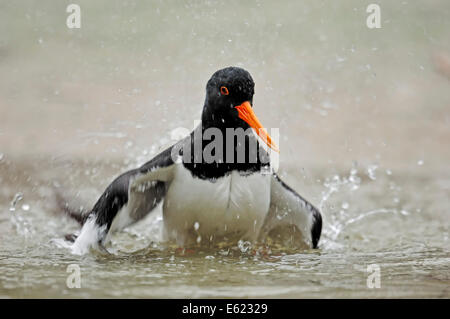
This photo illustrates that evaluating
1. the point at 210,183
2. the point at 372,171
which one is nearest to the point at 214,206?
the point at 210,183

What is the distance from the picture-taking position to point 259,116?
5637 millimetres

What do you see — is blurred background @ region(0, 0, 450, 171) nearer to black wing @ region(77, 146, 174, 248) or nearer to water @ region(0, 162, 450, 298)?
water @ region(0, 162, 450, 298)

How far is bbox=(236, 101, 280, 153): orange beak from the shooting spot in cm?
353

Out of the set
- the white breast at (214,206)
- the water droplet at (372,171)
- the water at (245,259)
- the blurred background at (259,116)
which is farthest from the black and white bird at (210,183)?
the water droplet at (372,171)

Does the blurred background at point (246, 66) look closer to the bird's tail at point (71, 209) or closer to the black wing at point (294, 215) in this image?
the bird's tail at point (71, 209)

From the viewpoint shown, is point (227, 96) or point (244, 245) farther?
point (244, 245)

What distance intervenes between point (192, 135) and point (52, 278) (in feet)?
4.10

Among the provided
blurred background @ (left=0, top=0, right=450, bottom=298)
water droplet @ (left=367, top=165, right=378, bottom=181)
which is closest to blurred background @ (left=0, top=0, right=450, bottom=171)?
blurred background @ (left=0, top=0, right=450, bottom=298)

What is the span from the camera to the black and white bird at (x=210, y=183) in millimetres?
3533

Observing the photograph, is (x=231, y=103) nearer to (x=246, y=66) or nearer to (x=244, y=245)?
(x=244, y=245)

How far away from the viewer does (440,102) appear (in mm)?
8367

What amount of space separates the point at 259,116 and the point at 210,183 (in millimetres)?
2209

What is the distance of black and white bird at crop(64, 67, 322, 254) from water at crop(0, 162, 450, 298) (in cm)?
14

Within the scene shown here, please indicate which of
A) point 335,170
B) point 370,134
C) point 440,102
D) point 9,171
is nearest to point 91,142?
point 9,171
